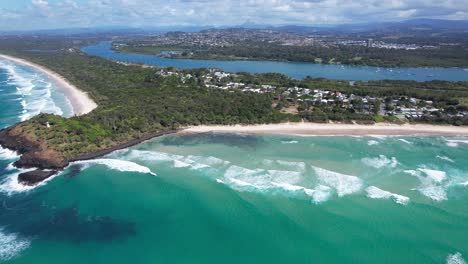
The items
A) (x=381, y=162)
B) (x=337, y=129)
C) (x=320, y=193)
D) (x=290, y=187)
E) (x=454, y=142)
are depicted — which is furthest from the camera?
(x=337, y=129)

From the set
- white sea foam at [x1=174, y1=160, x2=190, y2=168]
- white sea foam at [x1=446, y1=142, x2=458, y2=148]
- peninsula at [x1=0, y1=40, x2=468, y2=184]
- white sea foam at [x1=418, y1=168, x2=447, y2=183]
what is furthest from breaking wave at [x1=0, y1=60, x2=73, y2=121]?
white sea foam at [x1=446, y1=142, x2=458, y2=148]

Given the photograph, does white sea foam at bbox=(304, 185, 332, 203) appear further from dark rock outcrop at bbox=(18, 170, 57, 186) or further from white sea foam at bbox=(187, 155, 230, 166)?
dark rock outcrop at bbox=(18, 170, 57, 186)

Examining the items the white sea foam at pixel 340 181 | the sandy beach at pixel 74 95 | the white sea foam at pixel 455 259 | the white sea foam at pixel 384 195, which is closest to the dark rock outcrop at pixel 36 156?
the sandy beach at pixel 74 95

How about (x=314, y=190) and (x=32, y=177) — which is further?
(x=32, y=177)

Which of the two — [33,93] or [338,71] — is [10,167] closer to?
[33,93]

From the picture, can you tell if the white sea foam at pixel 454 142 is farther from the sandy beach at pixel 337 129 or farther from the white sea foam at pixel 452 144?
the sandy beach at pixel 337 129

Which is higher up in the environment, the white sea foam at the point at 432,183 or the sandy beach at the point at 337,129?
the sandy beach at the point at 337,129

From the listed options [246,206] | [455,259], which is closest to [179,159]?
[246,206]
